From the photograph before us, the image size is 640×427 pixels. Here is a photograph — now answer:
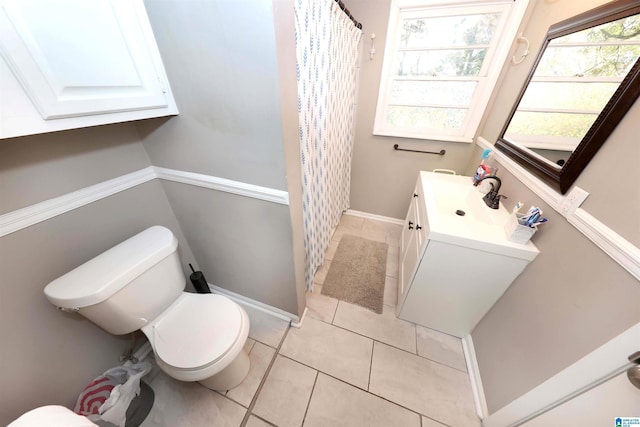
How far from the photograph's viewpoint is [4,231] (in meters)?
0.72

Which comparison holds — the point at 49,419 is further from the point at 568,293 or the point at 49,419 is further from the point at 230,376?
the point at 568,293

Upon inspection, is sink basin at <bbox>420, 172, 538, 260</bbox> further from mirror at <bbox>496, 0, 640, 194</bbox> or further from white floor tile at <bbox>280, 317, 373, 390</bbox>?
white floor tile at <bbox>280, 317, 373, 390</bbox>

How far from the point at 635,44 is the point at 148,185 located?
7.05 ft

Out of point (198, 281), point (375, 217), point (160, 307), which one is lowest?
point (375, 217)

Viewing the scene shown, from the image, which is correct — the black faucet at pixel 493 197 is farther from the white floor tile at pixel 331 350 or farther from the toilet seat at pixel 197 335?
the toilet seat at pixel 197 335

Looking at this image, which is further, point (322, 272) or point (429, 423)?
point (322, 272)

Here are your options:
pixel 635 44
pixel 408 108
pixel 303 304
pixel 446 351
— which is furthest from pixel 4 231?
pixel 408 108

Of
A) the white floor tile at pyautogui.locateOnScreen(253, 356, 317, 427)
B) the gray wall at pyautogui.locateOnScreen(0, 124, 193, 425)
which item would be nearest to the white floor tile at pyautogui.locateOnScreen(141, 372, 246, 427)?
the white floor tile at pyautogui.locateOnScreen(253, 356, 317, 427)

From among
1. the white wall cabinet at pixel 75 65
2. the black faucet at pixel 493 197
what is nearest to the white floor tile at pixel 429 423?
the black faucet at pixel 493 197

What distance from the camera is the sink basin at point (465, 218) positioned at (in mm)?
1004

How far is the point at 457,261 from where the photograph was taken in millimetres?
1118

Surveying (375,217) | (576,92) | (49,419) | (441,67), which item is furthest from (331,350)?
(441,67)

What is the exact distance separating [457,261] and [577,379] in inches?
21.0

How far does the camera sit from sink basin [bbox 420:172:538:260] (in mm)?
1004
